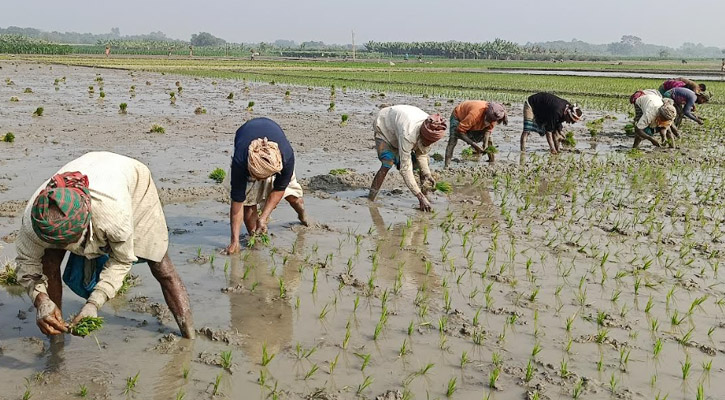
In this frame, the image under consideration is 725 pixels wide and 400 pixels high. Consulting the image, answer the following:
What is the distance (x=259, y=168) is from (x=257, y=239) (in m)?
1.19

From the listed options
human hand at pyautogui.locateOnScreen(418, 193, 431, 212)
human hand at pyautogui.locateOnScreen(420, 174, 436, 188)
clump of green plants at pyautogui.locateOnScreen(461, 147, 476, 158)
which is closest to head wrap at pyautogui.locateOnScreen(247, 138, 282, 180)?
human hand at pyautogui.locateOnScreen(418, 193, 431, 212)

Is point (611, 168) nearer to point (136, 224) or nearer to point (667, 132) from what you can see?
point (667, 132)

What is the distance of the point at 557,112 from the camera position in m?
9.97

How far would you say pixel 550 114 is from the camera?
1009 centimetres

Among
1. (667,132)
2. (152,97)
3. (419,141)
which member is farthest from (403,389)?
(152,97)

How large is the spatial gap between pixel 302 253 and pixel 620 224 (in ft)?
10.9

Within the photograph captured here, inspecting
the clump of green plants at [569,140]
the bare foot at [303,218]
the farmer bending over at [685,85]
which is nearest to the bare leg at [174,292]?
the bare foot at [303,218]

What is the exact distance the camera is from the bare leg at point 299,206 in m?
5.68

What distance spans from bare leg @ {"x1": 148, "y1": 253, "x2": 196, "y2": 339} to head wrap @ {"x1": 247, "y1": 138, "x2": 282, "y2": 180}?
113 cm

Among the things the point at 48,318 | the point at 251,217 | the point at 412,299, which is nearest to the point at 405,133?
the point at 251,217

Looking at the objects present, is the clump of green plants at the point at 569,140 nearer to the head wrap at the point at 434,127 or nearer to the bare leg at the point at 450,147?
the bare leg at the point at 450,147

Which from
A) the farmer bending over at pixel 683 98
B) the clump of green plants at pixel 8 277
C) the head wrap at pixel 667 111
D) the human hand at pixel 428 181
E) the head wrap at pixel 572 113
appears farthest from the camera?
the farmer bending over at pixel 683 98

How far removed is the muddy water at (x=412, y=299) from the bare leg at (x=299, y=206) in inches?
5.5

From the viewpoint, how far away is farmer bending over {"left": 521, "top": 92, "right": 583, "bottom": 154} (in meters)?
9.92
